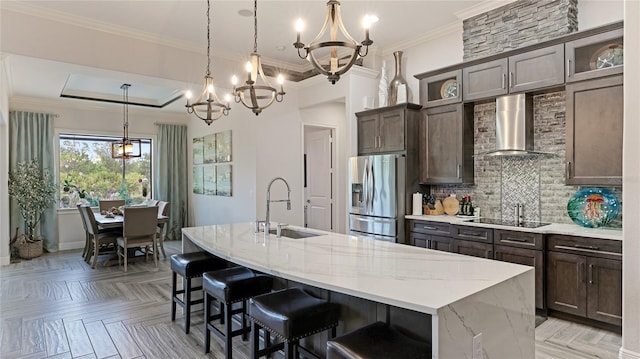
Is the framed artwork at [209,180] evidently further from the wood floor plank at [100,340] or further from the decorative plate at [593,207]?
the decorative plate at [593,207]

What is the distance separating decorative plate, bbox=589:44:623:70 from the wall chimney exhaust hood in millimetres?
623

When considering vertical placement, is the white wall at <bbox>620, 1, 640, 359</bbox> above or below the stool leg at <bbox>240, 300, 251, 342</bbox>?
above

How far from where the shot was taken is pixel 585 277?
321cm

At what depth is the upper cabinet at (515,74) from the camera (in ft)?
11.6

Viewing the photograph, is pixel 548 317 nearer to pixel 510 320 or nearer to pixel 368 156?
pixel 510 320

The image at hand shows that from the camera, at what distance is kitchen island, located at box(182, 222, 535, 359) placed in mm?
1502

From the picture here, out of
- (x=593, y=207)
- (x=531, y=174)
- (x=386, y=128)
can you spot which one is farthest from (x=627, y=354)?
(x=386, y=128)

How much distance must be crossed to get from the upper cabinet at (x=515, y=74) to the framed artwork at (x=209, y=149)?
181 inches

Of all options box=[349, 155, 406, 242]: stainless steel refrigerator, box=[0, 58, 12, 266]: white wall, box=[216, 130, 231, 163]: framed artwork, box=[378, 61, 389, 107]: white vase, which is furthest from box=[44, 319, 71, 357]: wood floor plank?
box=[378, 61, 389, 107]: white vase

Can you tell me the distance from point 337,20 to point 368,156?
110 inches

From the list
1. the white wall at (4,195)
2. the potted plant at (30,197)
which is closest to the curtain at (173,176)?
the potted plant at (30,197)

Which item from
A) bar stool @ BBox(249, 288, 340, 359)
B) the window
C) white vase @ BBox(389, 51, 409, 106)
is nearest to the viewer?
bar stool @ BBox(249, 288, 340, 359)

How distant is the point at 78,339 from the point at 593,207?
4.69 metres

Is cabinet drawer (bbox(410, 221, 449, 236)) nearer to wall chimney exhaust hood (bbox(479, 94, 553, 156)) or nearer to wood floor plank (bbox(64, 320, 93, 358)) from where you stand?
wall chimney exhaust hood (bbox(479, 94, 553, 156))
